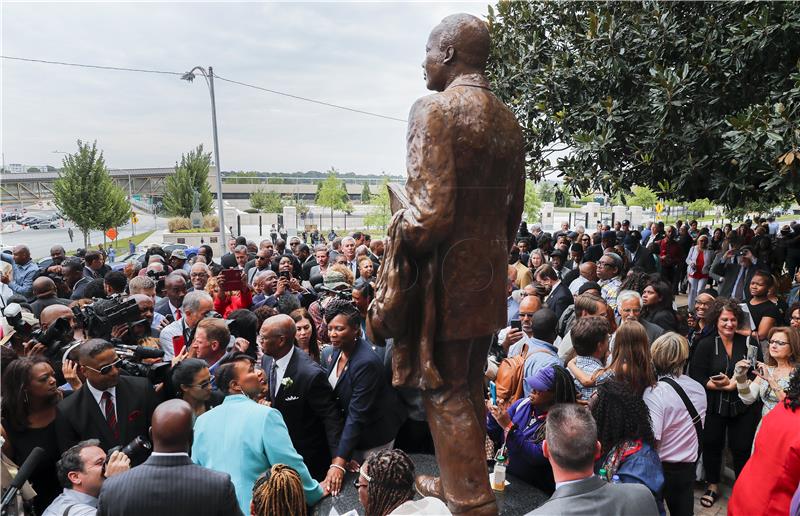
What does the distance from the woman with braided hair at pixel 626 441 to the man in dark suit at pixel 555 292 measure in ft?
10.2

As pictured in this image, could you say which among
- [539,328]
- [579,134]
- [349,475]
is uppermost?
[579,134]

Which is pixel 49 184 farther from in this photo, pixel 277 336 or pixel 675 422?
pixel 675 422

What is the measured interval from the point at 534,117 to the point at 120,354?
7.41 metres

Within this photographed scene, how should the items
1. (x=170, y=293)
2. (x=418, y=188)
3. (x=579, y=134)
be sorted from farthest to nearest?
1. (x=579, y=134)
2. (x=170, y=293)
3. (x=418, y=188)

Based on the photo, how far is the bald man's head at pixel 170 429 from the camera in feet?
8.60

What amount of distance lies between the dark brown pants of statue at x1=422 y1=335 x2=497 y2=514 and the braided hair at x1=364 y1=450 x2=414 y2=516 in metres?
0.56

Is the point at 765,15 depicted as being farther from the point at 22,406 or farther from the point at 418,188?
the point at 22,406

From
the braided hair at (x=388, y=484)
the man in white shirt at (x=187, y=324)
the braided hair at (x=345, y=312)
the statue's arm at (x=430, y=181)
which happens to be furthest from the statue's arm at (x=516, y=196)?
the man in white shirt at (x=187, y=324)

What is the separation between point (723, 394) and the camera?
16.0ft

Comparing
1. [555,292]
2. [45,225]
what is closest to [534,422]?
[555,292]

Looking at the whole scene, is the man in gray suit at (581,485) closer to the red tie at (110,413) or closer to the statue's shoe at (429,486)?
the statue's shoe at (429,486)

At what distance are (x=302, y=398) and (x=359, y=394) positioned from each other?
401 millimetres

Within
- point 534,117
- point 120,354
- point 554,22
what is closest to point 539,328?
point 120,354

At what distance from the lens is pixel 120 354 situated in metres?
4.15
